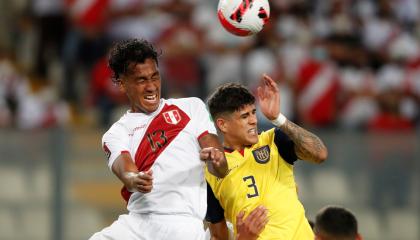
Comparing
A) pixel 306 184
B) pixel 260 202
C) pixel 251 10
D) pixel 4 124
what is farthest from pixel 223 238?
pixel 4 124

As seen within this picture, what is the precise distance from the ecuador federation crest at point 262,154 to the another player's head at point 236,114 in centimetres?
10

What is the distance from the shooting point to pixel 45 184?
14695 mm

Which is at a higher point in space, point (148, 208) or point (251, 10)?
point (251, 10)

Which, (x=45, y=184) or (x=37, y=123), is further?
(x=37, y=123)

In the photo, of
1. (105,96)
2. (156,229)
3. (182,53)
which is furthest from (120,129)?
(182,53)

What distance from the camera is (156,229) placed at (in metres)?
7.94

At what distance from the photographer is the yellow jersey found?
8.30 meters

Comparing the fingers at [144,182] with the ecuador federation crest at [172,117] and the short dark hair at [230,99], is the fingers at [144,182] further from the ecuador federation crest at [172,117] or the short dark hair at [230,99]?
the short dark hair at [230,99]

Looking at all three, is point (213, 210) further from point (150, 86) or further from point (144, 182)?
point (144, 182)

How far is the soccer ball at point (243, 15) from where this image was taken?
8633 mm

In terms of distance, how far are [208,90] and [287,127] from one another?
7.42 m

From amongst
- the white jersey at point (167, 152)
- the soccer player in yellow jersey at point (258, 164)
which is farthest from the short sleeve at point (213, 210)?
the white jersey at point (167, 152)

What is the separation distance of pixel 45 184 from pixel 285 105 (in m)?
3.16

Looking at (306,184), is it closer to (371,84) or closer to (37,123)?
(371,84)
